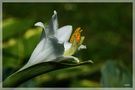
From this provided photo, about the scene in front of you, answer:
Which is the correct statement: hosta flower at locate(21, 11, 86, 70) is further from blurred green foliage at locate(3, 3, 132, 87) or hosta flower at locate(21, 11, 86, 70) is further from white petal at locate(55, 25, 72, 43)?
blurred green foliage at locate(3, 3, 132, 87)

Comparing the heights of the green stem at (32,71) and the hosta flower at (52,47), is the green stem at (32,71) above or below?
below

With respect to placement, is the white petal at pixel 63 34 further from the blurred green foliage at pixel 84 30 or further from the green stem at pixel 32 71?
the blurred green foliage at pixel 84 30

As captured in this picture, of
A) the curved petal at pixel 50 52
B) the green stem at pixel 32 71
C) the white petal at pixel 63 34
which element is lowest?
the green stem at pixel 32 71

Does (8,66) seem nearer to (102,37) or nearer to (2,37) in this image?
(2,37)

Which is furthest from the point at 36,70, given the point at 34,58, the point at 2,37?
the point at 2,37

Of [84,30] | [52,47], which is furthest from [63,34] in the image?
[84,30]

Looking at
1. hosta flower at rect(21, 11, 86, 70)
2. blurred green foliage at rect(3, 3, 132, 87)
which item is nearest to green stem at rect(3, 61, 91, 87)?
hosta flower at rect(21, 11, 86, 70)

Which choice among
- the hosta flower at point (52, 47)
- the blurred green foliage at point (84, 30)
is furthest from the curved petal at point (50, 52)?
the blurred green foliage at point (84, 30)

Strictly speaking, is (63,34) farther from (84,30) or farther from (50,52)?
(84,30)
